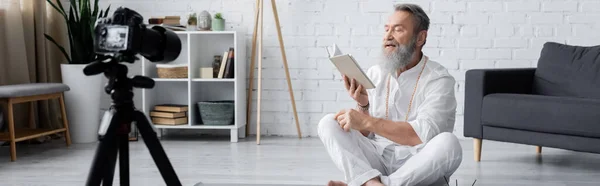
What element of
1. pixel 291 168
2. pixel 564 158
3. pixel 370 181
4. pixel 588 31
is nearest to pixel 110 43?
pixel 370 181

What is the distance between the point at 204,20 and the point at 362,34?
105 cm

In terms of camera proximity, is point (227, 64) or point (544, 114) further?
point (227, 64)

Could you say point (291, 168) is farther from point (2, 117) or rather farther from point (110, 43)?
point (110, 43)

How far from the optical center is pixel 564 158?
4145 mm

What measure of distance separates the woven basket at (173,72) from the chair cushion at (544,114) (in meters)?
1.97

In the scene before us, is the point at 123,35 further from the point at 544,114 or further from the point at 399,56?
the point at 544,114

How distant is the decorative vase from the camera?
4820mm

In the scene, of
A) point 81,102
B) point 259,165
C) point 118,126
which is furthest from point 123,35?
point 81,102

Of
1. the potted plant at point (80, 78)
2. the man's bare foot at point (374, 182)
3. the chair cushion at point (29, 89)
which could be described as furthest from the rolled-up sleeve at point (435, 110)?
the potted plant at point (80, 78)

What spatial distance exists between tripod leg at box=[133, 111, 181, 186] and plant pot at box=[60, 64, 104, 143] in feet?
10.0

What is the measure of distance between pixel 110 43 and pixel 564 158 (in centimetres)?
312

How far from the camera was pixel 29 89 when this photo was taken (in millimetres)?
4066

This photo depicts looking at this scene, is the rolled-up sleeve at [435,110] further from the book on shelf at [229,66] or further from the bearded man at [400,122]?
the book on shelf at [229,66]

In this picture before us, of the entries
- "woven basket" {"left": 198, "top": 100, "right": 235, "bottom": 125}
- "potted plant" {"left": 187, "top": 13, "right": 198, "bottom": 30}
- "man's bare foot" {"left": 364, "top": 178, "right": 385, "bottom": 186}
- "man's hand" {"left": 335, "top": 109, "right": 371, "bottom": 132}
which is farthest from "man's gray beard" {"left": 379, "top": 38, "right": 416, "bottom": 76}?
"potted plant" {"left": 187, "top": 13, "right": 198, "bottom": 30}
